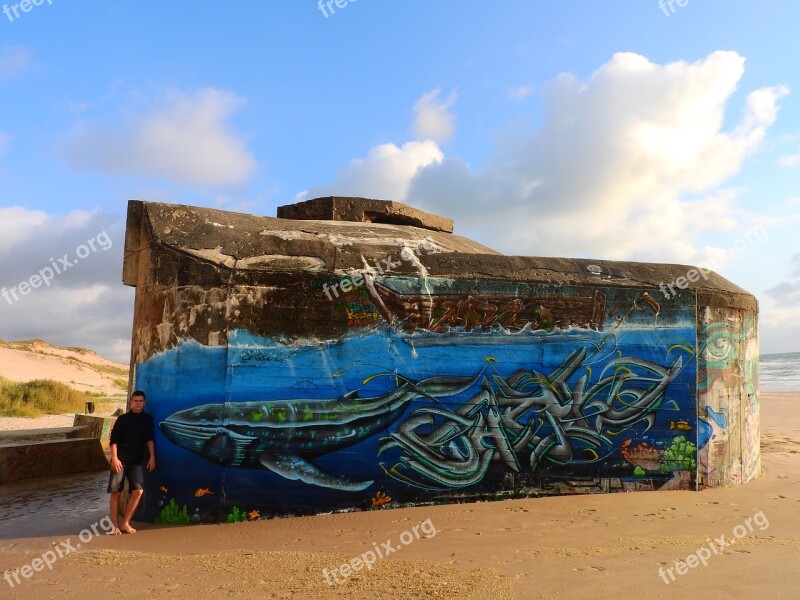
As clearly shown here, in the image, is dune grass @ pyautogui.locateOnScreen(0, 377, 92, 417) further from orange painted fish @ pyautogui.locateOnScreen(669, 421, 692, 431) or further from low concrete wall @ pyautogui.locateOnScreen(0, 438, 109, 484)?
orange painted fish @ pyautogui.locateOnScreen(669, 421, 692, 431)

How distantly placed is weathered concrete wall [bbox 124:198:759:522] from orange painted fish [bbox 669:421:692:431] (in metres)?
0.02

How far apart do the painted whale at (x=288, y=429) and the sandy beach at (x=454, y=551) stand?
0.57 m

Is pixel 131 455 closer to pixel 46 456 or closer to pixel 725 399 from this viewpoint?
pixel 46 456

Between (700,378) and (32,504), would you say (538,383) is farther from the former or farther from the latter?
(32,504)

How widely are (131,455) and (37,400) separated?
696 inches

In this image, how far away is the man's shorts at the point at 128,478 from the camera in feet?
19.7

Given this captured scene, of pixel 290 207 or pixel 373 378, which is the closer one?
pixel 373 378

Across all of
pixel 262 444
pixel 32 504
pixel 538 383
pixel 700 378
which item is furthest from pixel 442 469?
pixel 32 504

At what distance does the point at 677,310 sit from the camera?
7.56 metres

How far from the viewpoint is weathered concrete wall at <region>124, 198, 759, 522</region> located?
Result: 20.7 ft

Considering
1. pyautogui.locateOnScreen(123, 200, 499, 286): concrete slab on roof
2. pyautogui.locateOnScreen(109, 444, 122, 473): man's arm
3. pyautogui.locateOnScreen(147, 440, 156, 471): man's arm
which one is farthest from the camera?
pyautogui.locateOnScreen(123, 200, 499, 286): concrete slab on roof

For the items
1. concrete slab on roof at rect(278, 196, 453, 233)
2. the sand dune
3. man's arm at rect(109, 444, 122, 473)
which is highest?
concrete slab on roof at rect(278, 196, 453, 233)

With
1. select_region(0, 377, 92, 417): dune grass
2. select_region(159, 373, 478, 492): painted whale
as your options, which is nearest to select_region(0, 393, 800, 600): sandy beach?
select_region(159, 373, 478, 492): painted whale

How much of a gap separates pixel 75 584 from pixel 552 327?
5282 millimetres
